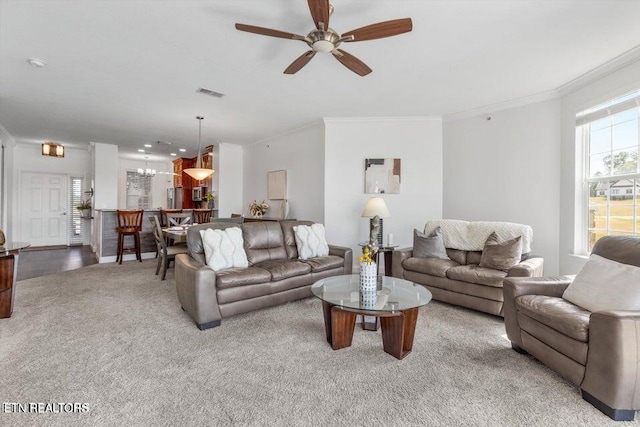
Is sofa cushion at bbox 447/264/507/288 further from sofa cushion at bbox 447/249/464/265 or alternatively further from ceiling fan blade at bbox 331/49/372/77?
ceiling fan blade at bbox 331/49/372/77

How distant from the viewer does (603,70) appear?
10.4 ft

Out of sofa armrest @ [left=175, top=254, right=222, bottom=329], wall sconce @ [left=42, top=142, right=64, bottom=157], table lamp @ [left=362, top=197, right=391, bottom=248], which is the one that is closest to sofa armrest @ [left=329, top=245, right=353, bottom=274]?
table lamp @ [left=362, top=197, right=391, bottom=248]

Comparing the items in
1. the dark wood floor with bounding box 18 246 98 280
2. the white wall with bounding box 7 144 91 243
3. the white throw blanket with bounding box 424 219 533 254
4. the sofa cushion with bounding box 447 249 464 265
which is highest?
the white wall with bounding box 7 144 91 243

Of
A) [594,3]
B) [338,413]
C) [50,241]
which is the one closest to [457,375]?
[338,413]

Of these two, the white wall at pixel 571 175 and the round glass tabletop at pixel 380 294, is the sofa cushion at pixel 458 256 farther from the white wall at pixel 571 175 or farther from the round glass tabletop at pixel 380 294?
Answer: the round glass tabletop at pixel 380 294

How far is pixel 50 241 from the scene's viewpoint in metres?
7.75

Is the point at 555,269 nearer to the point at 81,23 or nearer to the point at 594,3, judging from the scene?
the point at 594,3

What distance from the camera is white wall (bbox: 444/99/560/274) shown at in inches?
154

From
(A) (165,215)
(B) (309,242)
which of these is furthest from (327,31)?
(A) (165,215)

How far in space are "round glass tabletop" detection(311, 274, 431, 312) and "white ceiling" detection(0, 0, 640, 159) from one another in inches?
88.1

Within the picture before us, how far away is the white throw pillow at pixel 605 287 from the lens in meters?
1.91

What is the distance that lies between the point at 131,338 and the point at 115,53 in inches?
106

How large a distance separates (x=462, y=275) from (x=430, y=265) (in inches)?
16.4

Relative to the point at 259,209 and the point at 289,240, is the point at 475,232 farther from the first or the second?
the point at 259,209
